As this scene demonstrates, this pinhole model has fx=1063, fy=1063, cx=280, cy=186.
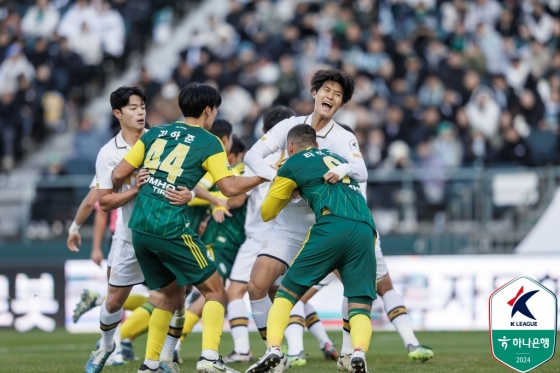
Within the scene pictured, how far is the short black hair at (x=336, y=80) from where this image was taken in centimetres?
941

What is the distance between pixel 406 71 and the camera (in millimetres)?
21062

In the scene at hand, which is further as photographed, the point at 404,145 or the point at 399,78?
the point at 399,78

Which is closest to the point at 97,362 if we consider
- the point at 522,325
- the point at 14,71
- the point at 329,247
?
the point at 329,247

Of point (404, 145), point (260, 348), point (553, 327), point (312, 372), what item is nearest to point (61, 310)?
point (260, 348)

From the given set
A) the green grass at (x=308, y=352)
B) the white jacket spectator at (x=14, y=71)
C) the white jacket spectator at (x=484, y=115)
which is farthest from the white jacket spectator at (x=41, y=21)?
the white jacket spectator at (x=484, y=115)

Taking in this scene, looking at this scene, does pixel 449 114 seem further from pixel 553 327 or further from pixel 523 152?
pixel 553 327

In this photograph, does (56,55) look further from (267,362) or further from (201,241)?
(267,362)

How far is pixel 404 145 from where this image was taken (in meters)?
18.8

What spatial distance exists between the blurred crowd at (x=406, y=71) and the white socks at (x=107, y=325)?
9421 mm

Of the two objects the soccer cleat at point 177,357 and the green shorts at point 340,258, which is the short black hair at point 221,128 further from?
the green shorts at point 340,258

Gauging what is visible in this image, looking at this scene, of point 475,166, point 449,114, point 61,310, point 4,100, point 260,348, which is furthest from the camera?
point 4,100

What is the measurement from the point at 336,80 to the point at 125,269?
2492mm

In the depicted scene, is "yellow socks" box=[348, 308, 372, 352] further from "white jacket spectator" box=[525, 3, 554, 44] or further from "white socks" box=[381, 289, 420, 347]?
"white jacket spectator" box=[525, 3, 554, 44]

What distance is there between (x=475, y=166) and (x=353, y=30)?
4737 millimetres
